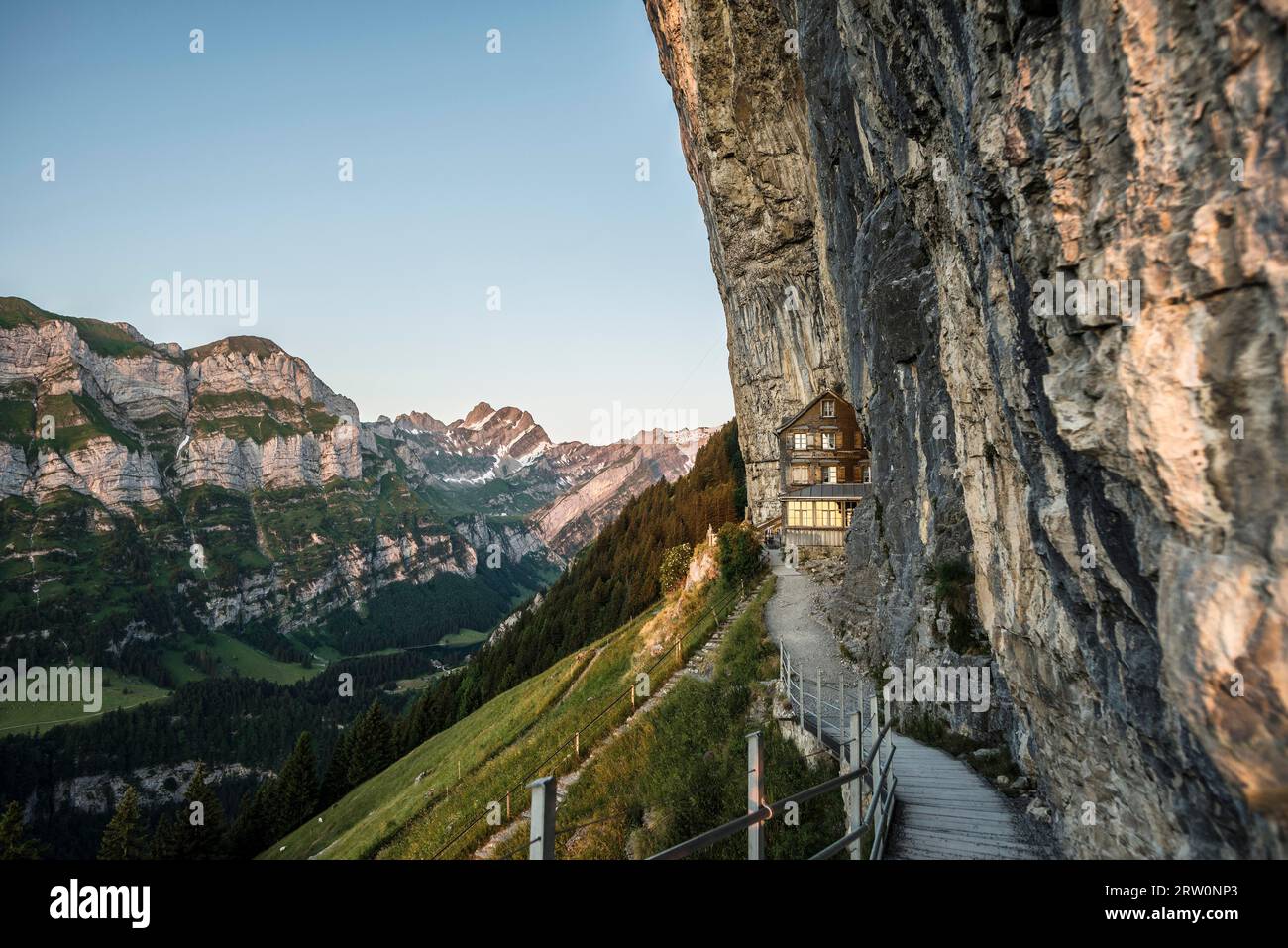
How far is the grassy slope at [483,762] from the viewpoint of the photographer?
25531 mm

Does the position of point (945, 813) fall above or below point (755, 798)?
below

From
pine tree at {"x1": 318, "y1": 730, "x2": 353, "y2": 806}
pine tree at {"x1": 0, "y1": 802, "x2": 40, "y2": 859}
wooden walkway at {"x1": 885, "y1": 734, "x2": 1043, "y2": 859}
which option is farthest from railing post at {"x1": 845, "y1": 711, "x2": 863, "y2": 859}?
pine tree at {"x1": 318, "y1": 730, "x2": 353, "y2": 806}

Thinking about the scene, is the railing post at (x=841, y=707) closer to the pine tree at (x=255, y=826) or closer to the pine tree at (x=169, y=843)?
the pine tree at (x=169, y=843)

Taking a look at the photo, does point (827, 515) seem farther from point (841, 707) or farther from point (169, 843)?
point (169, 843)

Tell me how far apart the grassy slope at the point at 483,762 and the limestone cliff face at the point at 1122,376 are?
58.2ft

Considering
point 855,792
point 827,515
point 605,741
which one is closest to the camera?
point 855,792

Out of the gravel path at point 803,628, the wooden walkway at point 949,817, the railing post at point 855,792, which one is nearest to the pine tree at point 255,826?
the gravel path at point 803,628

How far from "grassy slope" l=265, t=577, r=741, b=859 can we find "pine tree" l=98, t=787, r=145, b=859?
14.3 metres

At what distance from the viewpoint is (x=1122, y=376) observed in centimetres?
600

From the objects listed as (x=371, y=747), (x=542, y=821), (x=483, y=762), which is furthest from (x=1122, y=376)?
(x=371, y=747)

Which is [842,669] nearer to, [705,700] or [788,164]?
[705,700]

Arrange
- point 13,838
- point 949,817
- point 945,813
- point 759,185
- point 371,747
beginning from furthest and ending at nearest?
1. point 371,747
2. point 13,838
3. point 759,185
4. point 945,813
5. point 949,817

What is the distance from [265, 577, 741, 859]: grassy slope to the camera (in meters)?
25.5

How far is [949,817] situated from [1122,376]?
8009 millimetres
